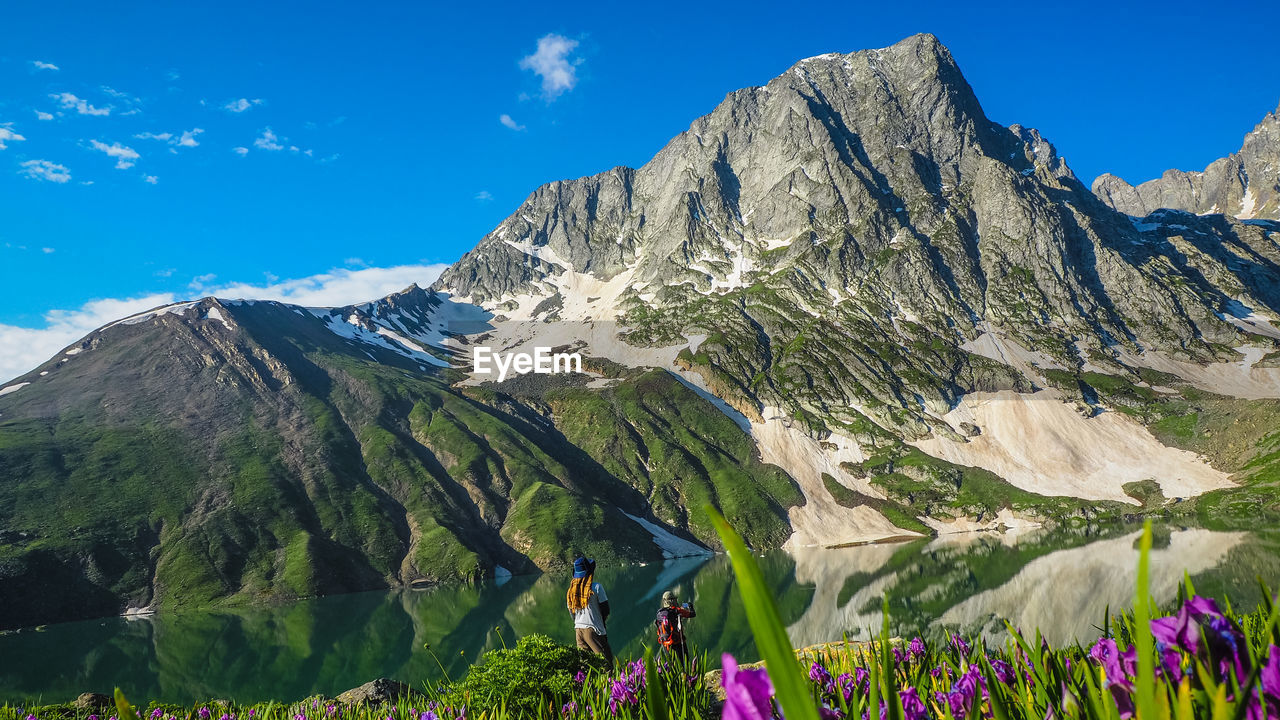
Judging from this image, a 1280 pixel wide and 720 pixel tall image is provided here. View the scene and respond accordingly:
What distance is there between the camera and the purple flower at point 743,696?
1031 millimetres

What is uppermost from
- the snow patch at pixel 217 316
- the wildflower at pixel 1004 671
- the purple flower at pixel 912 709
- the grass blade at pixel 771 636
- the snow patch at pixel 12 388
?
the snow patch at pixel 217 316

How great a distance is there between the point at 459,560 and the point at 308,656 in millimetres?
59868

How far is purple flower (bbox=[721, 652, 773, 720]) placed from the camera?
1.03 meters

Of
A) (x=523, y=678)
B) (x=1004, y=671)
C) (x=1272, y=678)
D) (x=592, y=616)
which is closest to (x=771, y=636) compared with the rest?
(x=1272, y=678)

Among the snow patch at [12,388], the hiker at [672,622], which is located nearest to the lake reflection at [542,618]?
the hiker at [672,622]

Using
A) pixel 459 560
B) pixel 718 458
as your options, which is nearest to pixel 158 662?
pixel 459 560

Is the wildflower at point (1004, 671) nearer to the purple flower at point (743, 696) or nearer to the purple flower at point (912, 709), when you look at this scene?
the purple flower at point (912, 709)

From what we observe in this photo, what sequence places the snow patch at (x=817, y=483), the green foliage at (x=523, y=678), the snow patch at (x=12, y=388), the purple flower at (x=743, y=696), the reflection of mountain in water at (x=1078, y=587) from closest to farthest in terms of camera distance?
the purple flower at (x=743, y=696), the green foliage at (x=523, y=678), the reflection of mountain in water at (x=1078, y=587), the snow patch at (x=12, y=388), the snow patch at (x=817, y=483)

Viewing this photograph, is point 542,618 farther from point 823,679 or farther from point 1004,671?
point 1004,671

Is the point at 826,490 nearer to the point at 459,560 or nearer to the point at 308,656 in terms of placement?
the point at 459,560

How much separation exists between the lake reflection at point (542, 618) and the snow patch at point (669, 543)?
32906 millimetres

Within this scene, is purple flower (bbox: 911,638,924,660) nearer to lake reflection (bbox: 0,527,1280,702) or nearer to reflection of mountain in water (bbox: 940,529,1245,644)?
lake reflection (bbox: 0,527,1280,702)

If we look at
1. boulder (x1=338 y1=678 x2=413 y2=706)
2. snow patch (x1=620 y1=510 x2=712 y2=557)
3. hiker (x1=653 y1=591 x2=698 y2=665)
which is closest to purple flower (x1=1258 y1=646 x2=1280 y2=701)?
hiker (x1=653 y1=591 x2=698 y2=665)

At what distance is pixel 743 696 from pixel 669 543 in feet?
495
